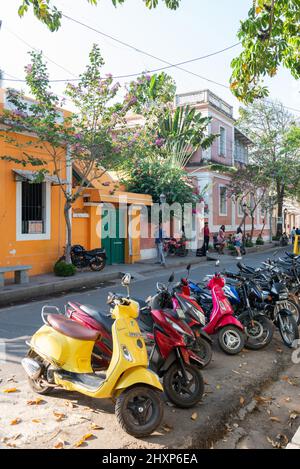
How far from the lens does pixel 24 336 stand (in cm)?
654

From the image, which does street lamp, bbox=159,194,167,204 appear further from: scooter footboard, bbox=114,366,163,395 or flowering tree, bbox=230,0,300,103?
scooter footboard, bbox=114,366,163,395

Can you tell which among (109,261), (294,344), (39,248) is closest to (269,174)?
(109,261)

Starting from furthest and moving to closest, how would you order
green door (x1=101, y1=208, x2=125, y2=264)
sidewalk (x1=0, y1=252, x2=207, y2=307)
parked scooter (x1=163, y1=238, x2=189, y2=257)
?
parked scooter (x1=163, y1=238, x2=189, y2=257)
green door (x1=101, y1=208, x2=125, y2=264)
sidewalk (x1=0, y1=252, x2=207, y2=307)

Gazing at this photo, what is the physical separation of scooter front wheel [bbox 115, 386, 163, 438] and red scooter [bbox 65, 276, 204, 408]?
548 millimetres

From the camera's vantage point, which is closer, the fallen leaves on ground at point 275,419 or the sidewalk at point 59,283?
the fallen leaves on ground at point 275,419

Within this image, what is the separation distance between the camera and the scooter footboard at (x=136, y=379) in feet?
11.3

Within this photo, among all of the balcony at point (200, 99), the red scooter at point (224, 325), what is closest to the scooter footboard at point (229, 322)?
the red scooter at point (224, 325)

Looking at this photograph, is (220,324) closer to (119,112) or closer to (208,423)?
(208,423)

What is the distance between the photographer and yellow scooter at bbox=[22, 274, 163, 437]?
3504 millimetres

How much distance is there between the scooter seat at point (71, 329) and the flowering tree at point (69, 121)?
7788mm

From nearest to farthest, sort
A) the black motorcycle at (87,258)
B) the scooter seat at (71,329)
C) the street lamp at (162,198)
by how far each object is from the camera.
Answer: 1. the scooter seat at (71,329)
2. the black motorcycle at (87,258)
3. the street lamp at (162,198)

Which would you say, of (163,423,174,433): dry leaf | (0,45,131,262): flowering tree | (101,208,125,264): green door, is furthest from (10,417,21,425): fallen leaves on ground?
(101,208,125,264): green door

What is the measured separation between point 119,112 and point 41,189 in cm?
348

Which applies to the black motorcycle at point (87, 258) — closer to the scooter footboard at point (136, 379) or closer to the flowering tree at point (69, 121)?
the flowering tree at point (69, 121)
